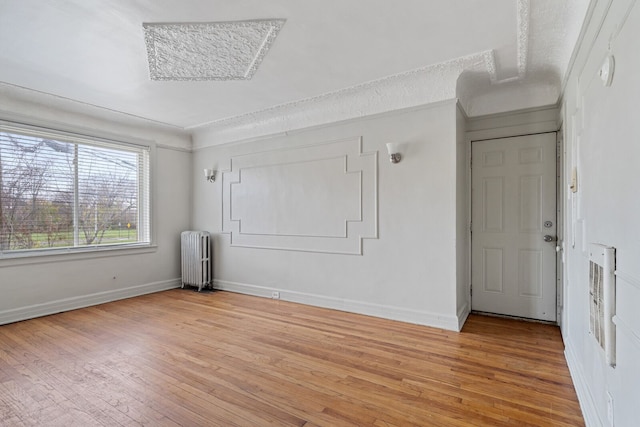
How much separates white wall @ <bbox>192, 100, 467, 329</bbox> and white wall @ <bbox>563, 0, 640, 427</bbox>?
3.79 feet

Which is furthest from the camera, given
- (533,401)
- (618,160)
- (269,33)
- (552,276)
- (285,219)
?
(285,219)

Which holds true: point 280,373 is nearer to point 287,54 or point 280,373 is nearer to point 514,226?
point 287,54

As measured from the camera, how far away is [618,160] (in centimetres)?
138

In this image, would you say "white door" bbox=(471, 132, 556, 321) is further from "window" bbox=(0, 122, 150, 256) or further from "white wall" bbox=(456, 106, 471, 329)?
"window" bbox=(0, 122, 150, 256)

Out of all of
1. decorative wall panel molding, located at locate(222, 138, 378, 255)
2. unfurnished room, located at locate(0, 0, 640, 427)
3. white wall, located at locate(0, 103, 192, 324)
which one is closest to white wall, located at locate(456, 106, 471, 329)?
unfurnished room, located at locate(0, 0, 640, 427)

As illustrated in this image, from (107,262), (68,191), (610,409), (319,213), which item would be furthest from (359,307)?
(68,191)

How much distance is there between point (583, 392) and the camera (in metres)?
1.97

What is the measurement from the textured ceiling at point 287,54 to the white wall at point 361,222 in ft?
1.20

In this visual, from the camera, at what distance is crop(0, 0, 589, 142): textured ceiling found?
2246 mm

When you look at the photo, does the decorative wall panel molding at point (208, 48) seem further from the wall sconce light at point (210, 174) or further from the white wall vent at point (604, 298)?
the white wall vent at point (604, 298)

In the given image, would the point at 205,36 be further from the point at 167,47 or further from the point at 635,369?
the point at 635,369

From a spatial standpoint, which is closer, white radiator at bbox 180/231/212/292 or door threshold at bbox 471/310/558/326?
door threshold at bbox 471/310/558/326

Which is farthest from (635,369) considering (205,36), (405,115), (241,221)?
(241,221)

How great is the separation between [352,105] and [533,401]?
3363 mm
